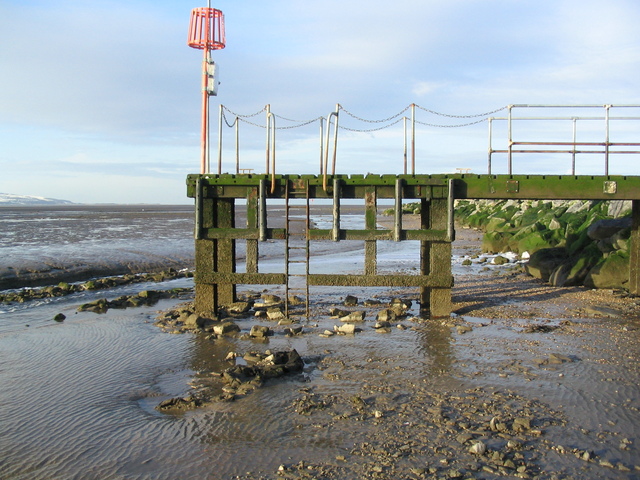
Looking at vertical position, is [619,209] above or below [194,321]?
above

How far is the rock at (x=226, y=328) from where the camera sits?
1022 cm

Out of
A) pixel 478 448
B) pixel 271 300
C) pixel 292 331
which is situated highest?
pixel 271 300

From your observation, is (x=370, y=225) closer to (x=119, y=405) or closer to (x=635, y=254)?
(x=119, y=405)

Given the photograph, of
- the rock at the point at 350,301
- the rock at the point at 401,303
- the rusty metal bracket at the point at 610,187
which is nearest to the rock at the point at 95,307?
the rock at the point at 350,301

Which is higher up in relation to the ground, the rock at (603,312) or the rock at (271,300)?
the rock at (603,312)

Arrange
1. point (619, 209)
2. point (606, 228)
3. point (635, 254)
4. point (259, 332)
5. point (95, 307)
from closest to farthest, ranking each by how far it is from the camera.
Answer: point (259, 332) → point (95, 307) → point (635, 254) → point (606, 228) → point (619, 209)

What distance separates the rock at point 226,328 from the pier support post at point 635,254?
9732mm

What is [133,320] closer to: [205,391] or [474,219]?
[205,391]

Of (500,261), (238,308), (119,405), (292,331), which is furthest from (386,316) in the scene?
(500,261)

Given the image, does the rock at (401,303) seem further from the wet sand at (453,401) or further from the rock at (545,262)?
the rock at (545,262)

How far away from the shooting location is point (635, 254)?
43.2ft

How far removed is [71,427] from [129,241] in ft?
85.5

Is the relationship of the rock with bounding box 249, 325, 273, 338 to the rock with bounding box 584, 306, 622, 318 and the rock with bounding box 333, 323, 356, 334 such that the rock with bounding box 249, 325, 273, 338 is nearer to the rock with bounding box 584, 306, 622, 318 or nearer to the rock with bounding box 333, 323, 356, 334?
the rock with bounding box 333, 323, 356, 334

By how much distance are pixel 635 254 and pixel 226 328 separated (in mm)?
10131
